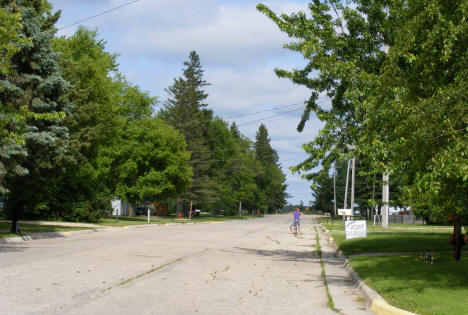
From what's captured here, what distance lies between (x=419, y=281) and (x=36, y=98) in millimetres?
18122

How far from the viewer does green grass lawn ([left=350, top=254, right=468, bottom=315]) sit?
26.1 feet

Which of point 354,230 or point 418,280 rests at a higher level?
point 354,230

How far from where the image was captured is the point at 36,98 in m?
22.6

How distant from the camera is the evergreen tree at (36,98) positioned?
21922 millimetres

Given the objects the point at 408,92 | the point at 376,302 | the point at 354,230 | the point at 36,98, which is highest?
the point at 36,98

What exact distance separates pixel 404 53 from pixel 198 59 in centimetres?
6914

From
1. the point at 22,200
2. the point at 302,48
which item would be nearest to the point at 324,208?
the point at 22,200

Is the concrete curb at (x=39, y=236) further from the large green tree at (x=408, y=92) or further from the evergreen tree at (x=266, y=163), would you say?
the evergreen tree at (x=266, y=163)

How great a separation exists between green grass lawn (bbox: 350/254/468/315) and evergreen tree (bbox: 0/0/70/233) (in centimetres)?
1432

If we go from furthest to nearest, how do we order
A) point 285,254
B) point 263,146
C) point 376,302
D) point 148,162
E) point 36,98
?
point 263,146, point 148,162, point 36,98, point 285,254, point 376,302

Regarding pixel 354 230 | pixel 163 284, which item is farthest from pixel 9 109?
pixel 354 230

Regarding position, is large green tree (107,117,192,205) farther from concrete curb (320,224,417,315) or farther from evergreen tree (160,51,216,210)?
concrete curb (320,224,417,315)

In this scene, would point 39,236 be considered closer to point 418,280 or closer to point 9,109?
point 9,109

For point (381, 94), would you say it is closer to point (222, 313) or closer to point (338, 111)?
point (222, 313)
